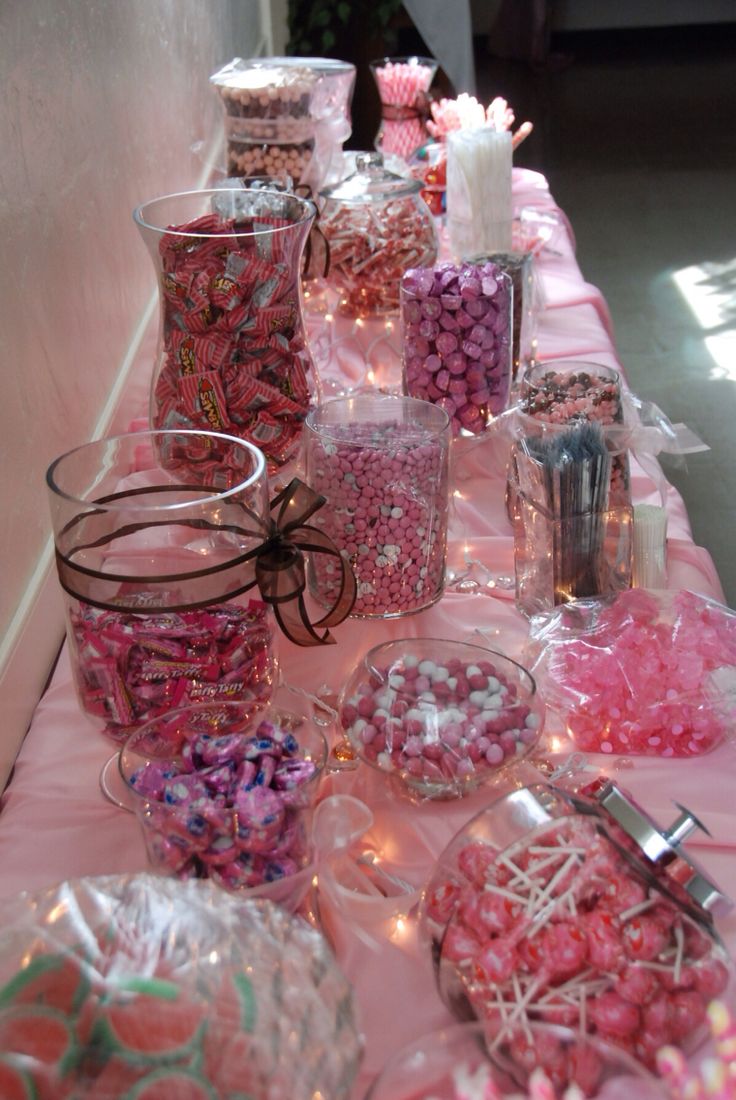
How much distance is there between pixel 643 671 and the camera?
0.97 metres

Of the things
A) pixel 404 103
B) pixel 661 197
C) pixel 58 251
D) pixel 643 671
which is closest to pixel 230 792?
pixel 643 671

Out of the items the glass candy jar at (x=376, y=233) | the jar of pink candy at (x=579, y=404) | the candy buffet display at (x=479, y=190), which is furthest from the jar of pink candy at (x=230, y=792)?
the candy buffet display at (x=479, y=190)

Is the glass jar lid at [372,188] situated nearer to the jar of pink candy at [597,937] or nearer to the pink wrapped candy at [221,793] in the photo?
the pink wrapped candy at [221,793]

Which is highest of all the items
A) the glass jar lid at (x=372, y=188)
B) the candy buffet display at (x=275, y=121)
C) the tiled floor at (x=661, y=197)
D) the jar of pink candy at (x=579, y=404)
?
the candy buffet display at (x=275, y=121)

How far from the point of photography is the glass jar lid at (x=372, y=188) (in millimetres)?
1771

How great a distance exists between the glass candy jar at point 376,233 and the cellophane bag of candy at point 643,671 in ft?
2.90

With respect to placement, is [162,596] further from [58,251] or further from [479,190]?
[479,190]

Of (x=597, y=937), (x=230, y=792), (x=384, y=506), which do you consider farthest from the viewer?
(x=384, y=506)

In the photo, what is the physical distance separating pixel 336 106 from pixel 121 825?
171cm

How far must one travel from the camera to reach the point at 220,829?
2.26 feet

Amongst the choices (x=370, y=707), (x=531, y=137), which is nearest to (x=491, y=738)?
(x=370, y=707)

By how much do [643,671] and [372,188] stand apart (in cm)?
108

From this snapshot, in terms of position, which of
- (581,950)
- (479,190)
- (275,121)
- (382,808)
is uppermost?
(275,121)

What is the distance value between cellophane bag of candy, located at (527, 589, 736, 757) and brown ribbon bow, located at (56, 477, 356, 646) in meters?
0.21
